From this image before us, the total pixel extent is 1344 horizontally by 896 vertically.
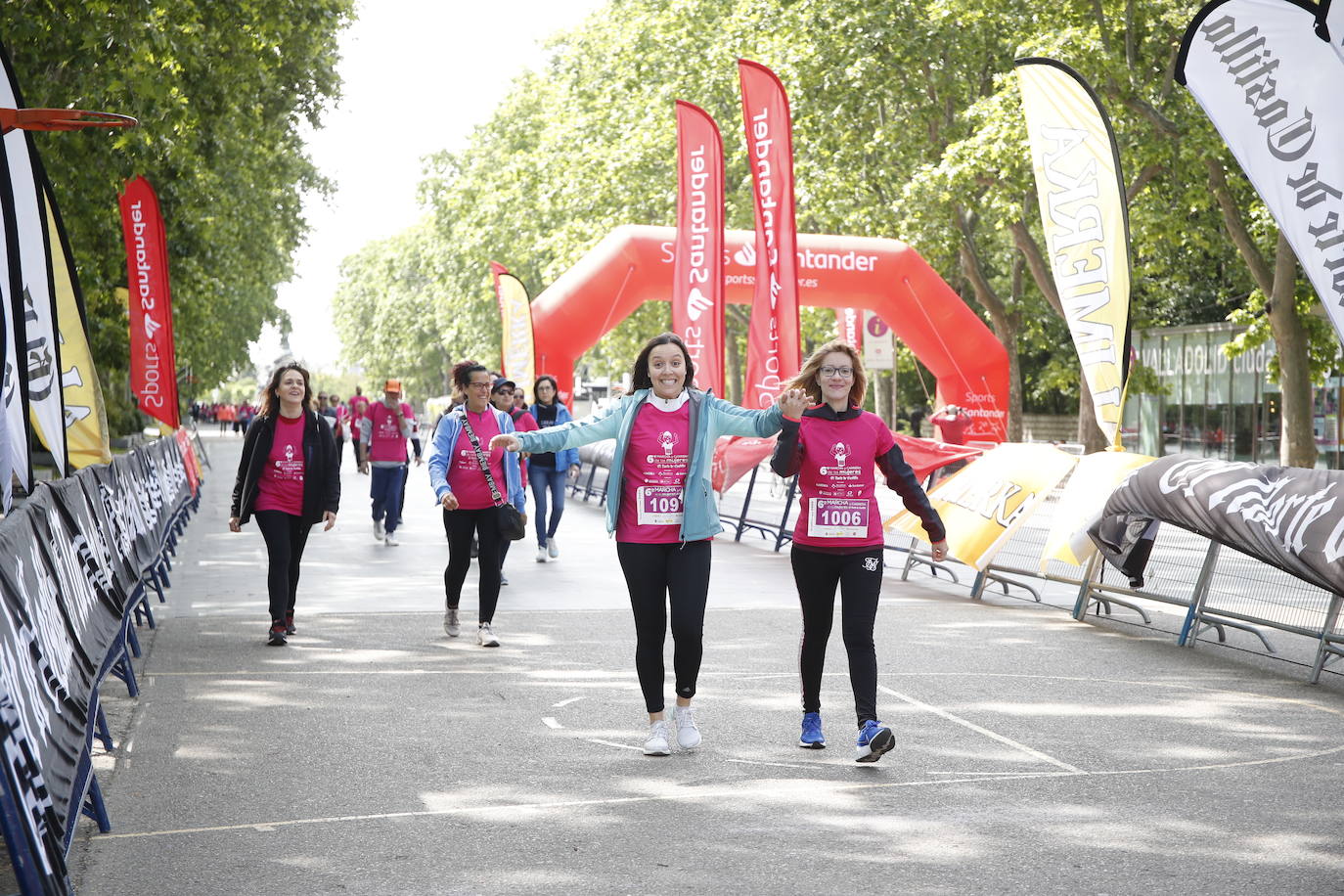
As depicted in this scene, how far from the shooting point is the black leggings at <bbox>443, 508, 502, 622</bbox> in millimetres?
9992

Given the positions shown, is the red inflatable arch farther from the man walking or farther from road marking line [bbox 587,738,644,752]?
road marking line [bbox 587,738,644,752]

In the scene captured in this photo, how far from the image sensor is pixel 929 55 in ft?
85.4

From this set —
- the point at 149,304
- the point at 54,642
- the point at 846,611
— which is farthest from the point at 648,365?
the point at 149,304

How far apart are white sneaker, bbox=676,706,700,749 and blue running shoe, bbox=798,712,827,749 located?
0.47 m

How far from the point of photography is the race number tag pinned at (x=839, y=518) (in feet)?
22.0

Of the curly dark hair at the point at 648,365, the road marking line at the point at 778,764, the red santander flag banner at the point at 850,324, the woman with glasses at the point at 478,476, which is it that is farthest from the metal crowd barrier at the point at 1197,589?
the red santander flag banner at the point at 850,324

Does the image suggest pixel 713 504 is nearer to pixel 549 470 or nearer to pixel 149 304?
pixel 549 470

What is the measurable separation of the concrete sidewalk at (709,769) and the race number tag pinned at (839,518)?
970 millimetres

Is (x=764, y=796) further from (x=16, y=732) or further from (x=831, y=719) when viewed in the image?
(x=16, y=732)

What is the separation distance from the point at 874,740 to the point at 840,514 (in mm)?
963

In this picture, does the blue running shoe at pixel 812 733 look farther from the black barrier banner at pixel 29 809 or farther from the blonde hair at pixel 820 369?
the black barrier banner at pixel 29 809

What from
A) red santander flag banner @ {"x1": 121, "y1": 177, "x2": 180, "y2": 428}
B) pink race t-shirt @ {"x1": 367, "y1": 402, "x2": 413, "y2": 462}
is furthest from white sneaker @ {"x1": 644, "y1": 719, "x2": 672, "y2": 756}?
red santander flag banner @ {"x1": 121, "y1": 177, "x2": 180, "y2": 428}

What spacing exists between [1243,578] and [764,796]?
540cm

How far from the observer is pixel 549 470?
15148 millimetres
